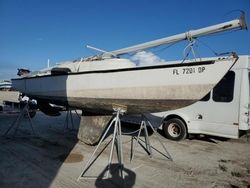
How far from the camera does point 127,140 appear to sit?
28.4ft

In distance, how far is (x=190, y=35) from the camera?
6.21 meters

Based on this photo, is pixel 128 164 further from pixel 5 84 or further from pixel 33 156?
pixel 5 84

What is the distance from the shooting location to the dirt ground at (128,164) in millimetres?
4957

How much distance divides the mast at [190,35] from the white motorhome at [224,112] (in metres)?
2.34

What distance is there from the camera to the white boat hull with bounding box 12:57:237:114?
553cm

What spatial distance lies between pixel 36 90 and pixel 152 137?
4353mm

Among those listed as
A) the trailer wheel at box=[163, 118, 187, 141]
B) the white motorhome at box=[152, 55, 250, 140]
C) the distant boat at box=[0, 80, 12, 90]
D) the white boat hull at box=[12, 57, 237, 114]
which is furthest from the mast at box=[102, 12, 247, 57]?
the distant boat at box=[0, 80, 12, 90]

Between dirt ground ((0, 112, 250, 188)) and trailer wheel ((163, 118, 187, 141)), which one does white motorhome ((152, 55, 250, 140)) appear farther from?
dirt ground ((0, 112, 250, 188))

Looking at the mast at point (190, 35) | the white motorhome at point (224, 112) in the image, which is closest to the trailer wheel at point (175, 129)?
the white motorhome at point (224, 112)

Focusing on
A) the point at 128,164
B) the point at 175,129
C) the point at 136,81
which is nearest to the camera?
the point at 128,164

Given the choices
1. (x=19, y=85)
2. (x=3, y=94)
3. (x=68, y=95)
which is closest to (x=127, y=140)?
(x=68, y=95)

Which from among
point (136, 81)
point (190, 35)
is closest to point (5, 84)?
point (136, 81)

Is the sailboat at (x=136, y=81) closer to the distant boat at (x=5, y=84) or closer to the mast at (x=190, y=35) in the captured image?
the mast at (x=190, y=35)

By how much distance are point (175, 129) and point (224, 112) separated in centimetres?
182
